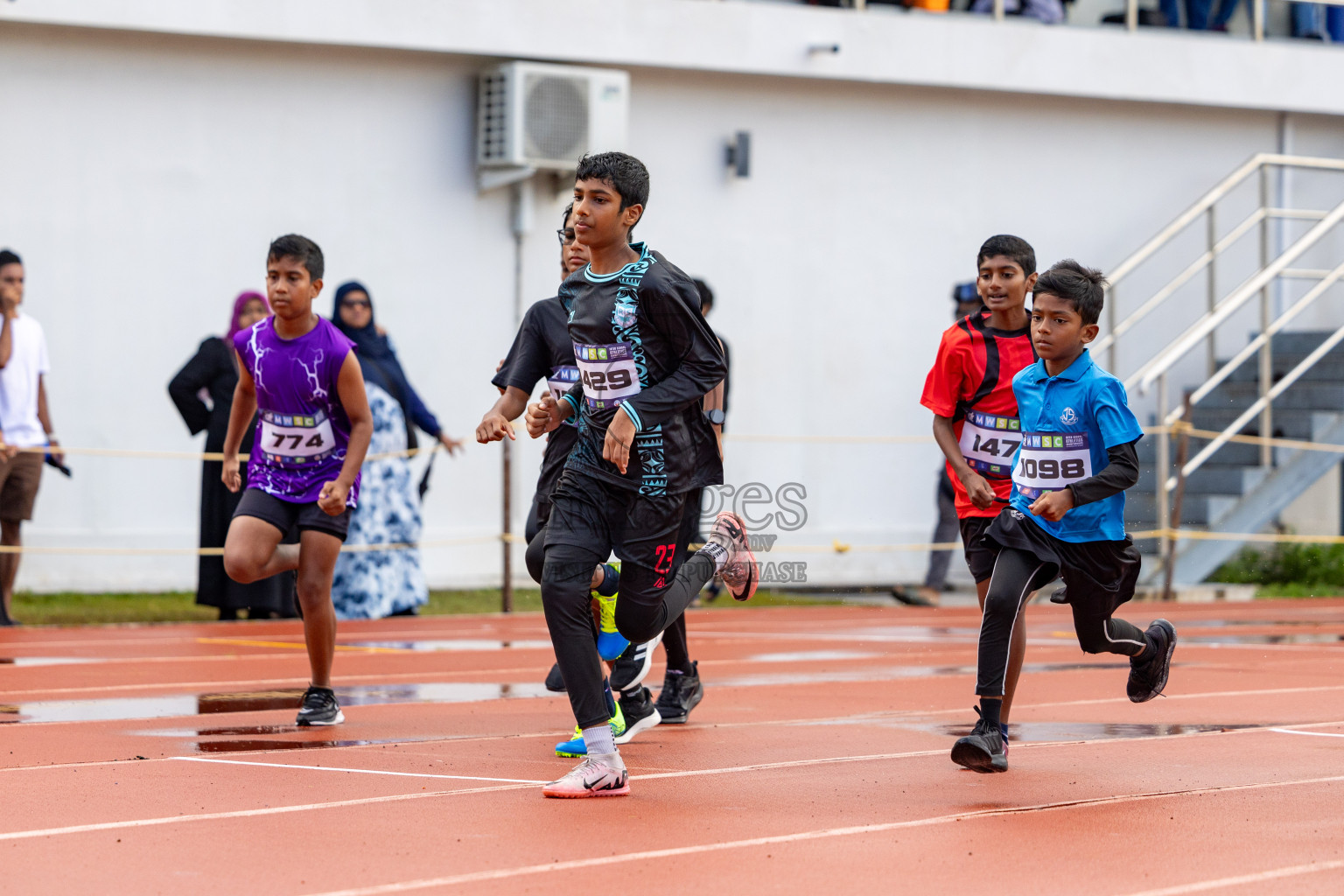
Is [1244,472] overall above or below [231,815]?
above

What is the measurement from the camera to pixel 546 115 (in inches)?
655

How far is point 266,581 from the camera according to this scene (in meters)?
13.4

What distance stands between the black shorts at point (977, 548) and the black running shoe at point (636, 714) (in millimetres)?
1332

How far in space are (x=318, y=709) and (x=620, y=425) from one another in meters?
2.53

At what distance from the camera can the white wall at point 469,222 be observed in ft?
51.3

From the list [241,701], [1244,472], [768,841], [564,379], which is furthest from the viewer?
[1244,472]

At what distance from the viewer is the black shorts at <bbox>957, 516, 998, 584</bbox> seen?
7.06 metres

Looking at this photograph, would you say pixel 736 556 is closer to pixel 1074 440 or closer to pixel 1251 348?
pixel 1074 440

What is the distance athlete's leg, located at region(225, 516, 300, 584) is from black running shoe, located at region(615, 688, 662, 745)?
1525 mm

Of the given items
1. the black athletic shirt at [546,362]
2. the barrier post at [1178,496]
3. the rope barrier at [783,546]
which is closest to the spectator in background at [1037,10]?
the barrier post at [1178,496]

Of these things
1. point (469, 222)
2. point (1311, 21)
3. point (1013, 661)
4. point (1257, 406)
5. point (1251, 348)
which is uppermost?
point (1311, 21)

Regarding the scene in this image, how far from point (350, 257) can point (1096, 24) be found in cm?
838

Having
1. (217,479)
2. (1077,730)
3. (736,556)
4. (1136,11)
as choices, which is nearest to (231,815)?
(736,556)

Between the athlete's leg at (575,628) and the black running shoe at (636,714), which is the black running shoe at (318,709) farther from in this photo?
the athlete's leg at (575,628)
